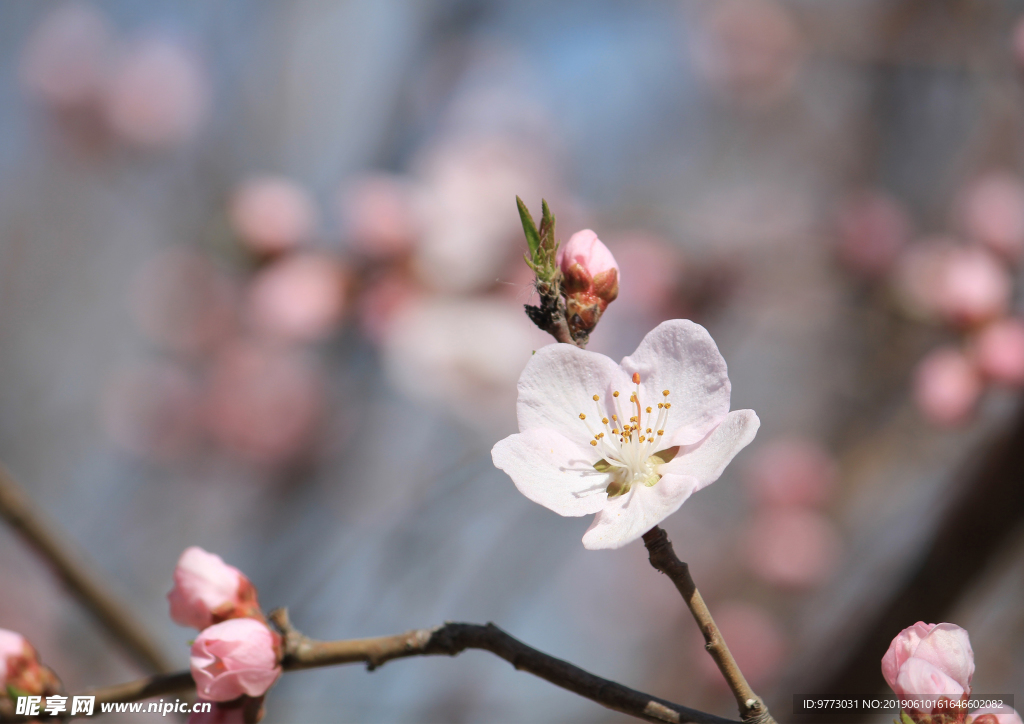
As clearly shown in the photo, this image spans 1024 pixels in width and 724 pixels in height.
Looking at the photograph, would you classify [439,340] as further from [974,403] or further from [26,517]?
[974,403]

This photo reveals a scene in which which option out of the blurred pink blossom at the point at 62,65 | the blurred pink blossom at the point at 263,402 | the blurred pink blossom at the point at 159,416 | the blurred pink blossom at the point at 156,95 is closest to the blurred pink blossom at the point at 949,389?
the blurred pink blossom at the point at 263,402

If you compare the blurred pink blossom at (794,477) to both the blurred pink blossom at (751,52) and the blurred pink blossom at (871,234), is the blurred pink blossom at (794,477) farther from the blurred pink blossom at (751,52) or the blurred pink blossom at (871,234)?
the blurred pink blossom at (751,52)

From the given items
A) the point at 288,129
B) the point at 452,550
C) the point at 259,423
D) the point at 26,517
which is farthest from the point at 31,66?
the point at 26,517

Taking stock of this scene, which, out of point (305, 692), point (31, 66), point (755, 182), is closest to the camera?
point (305, 692)

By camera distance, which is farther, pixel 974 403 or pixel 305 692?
pixel 305 692

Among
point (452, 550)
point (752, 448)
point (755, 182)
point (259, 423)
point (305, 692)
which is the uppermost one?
point (755, 182)
